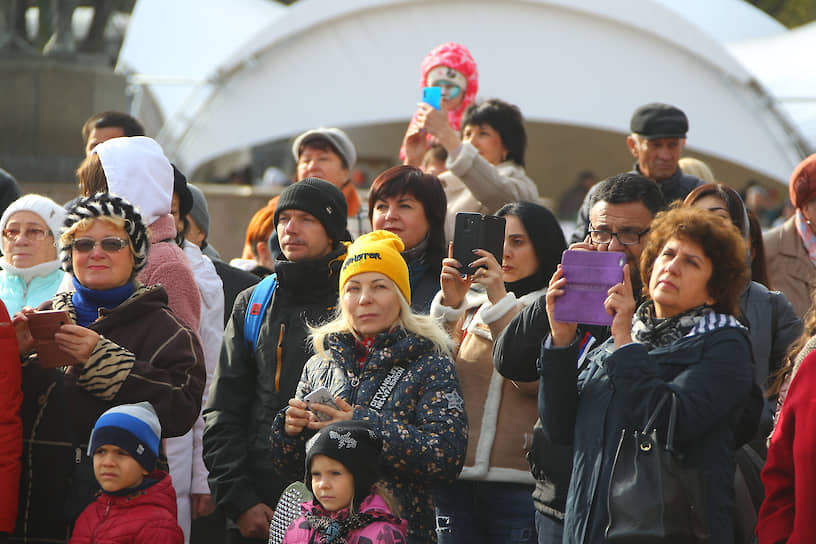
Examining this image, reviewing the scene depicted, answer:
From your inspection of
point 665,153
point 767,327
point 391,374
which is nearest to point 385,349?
point 391,374

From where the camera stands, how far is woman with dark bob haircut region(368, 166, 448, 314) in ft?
16.0

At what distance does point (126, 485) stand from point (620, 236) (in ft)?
6.60

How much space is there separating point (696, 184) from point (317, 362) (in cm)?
263

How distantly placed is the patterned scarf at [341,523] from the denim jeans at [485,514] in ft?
2.01

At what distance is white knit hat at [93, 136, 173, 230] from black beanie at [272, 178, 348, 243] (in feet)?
1.59

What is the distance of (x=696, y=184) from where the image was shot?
581 cm

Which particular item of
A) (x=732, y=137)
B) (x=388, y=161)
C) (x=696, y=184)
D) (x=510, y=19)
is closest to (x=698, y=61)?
(x=732, y=137)

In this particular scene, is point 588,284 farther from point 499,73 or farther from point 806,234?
point 499,73

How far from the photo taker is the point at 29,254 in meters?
5.19

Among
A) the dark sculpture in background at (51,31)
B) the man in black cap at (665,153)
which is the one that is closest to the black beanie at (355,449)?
the man in black cap at (665,153)

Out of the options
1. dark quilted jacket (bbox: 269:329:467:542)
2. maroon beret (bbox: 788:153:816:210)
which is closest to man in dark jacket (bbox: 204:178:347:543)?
dark quilted jacket (bbox: 269:329:467:542)

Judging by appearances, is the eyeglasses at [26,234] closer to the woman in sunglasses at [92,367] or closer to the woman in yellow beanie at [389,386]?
the woman in sunglasses at [92,367]

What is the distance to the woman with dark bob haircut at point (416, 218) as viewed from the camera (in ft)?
16.0

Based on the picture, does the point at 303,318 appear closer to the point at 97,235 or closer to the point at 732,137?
the point at 97,235
